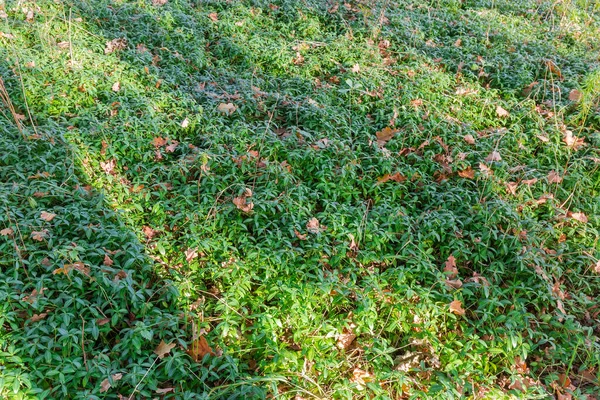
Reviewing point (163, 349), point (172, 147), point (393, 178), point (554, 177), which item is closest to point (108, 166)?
point (172, 147)

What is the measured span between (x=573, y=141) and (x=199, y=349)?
3753 millimetres

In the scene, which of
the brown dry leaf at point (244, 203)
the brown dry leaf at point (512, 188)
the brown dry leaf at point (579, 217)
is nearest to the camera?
the brown dry leaf at point (244, 203)

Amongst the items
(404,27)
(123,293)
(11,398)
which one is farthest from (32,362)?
(404,27)

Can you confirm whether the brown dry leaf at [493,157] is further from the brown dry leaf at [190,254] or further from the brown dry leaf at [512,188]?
the brown dry leaf at [190,254]

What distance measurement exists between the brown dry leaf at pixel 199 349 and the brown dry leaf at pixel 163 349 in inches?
4.6

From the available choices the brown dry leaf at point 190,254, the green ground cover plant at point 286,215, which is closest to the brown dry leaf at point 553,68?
the green ground cover plant at point 286,215

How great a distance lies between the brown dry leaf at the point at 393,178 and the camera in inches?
155

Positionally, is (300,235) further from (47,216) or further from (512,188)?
(512,188)

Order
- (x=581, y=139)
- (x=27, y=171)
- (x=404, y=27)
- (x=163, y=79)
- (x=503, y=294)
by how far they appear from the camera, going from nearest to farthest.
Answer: (x=503, y=294)
(x=27, y=171)
(x=581, y=139)
(x=163, y=79)
(x=404, y=27)

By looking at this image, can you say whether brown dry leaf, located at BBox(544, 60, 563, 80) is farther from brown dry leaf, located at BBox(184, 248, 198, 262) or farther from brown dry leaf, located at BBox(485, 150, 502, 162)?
brown dry leaf, located at BBox(184, 248, 198, 262)

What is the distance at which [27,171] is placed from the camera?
12.0 ft

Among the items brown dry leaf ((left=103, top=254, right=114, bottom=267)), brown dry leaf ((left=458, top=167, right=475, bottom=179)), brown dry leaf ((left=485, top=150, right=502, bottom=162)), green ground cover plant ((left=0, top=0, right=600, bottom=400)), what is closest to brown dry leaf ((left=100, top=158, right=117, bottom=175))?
green ground cover plant ((left=0, top=0, right=600, bottom=400))

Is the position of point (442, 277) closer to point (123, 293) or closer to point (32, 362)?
point (123, 293)

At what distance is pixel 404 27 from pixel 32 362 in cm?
552
